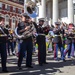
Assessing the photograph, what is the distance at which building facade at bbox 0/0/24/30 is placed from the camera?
62.4 metres

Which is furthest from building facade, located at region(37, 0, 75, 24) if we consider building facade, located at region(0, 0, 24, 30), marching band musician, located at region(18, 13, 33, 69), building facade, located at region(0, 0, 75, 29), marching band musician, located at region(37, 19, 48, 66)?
marching band musician, located at region(18, 13, 33, 69)

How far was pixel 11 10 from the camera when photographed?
65750 mm

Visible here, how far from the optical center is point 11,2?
65188 mm

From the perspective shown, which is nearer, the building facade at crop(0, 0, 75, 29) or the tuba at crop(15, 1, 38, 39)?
the tuba at crop(15, 1, 38, 39)

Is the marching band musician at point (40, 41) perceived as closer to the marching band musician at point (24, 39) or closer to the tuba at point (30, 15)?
the tuba at point (30, 15)

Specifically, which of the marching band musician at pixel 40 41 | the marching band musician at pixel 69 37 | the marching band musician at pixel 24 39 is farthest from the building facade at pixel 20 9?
the marching band musician at pixel 24 39

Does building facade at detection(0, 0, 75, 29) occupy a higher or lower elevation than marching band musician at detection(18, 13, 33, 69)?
higher

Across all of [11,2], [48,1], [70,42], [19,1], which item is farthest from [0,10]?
[70,42]

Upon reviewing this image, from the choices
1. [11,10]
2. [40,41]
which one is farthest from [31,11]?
[11,10]

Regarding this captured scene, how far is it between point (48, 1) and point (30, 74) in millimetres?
42133

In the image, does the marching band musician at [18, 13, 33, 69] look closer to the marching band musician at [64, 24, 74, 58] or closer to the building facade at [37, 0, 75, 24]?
the marching band musician at [64, 24, 74, 58]

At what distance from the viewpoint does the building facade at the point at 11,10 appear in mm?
62419

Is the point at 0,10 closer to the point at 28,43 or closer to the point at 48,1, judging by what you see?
the point at 48,1

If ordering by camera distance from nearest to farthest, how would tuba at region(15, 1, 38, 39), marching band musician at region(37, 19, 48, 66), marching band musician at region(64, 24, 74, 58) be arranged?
tuba at region(15, 1, 38, 39), marching band musician at region(37, 19, 48, 66), marching band musician at region(64, 24, 74, 58)
